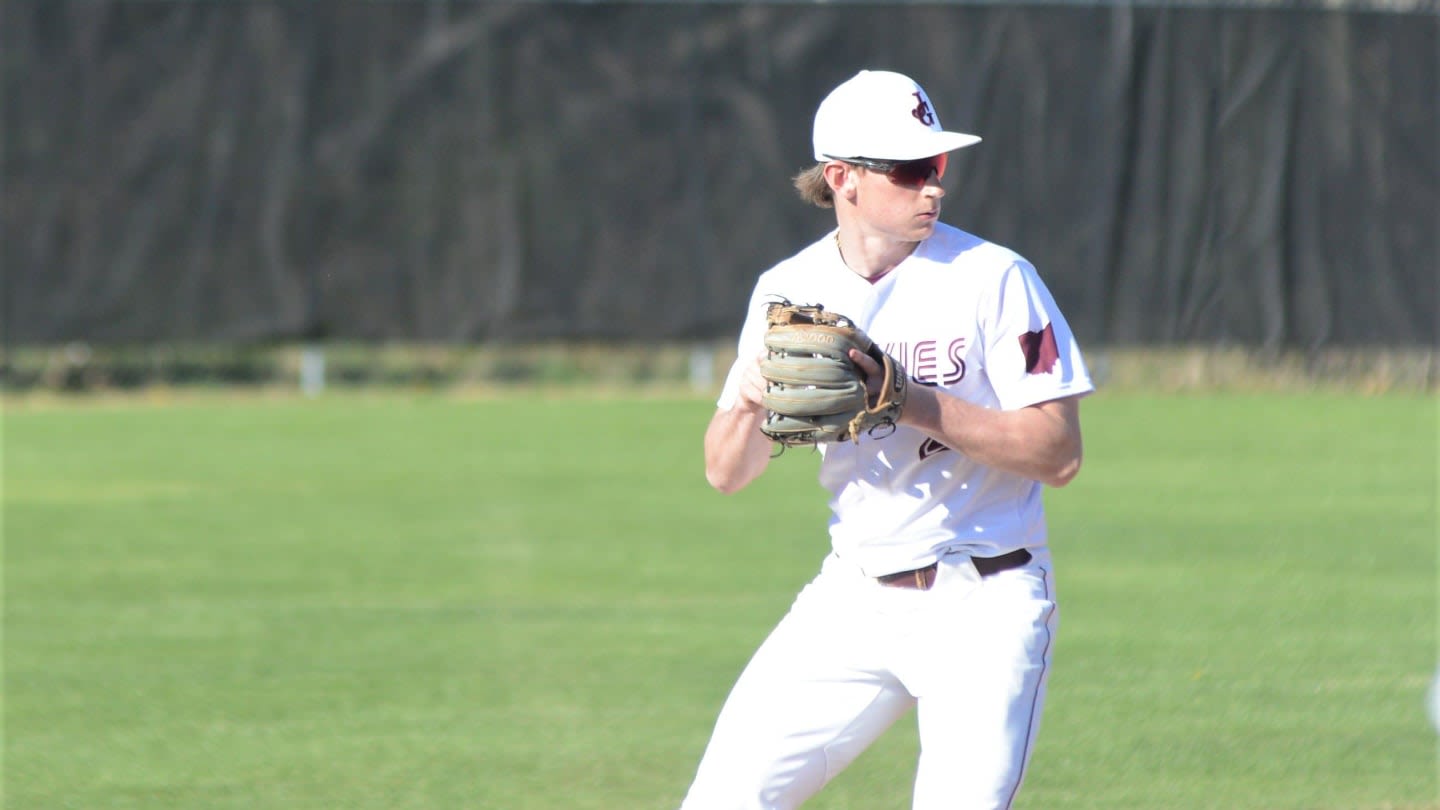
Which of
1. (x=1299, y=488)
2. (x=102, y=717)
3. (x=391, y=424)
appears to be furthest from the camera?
(x=391, y=424)

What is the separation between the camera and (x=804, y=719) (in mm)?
3770

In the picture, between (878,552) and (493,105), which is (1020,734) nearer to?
(878,552)

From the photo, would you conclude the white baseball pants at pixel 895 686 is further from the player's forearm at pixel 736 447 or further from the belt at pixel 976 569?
the player's forearm at pixel 736 447

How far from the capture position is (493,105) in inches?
488

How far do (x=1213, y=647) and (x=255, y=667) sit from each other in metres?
3.59

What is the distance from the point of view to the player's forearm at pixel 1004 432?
3.54 meters

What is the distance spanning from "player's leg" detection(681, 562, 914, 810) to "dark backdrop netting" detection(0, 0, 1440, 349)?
8797 millimetres

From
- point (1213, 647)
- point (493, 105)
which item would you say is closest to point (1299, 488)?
point (1213, 647)

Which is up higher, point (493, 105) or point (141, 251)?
point (493, 105)

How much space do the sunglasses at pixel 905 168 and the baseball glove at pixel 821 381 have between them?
0.98 feet

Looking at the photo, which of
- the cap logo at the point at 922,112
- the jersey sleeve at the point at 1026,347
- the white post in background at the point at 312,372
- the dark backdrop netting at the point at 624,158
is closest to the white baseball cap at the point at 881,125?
the cap logo at the point at 922,112

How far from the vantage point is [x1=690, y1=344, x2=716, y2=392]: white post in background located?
1483 cm

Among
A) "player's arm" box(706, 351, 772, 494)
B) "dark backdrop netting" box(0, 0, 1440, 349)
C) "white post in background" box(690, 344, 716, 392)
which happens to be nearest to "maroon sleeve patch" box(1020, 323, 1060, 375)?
"player's arm" box(706, 351, 772, 494)

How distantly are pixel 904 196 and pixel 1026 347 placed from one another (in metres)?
0.38
